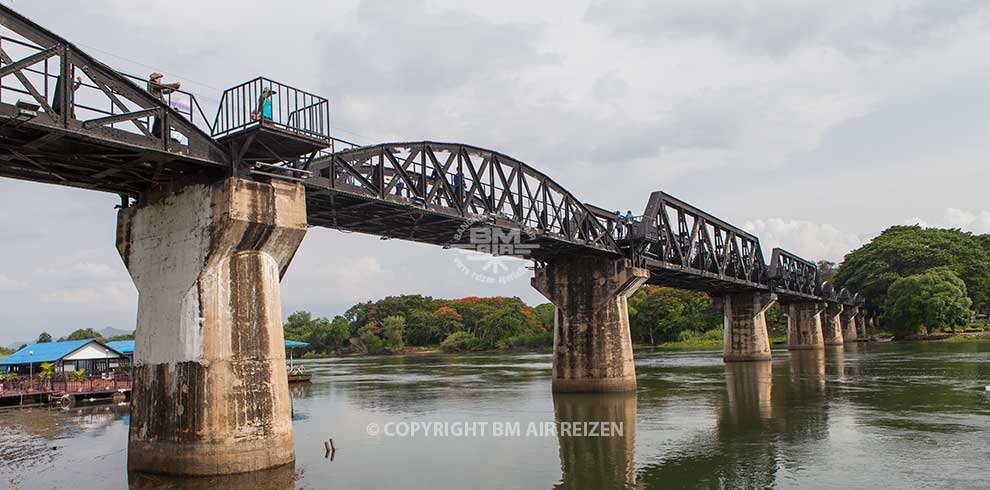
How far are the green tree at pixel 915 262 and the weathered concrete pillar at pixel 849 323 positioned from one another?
237 inches

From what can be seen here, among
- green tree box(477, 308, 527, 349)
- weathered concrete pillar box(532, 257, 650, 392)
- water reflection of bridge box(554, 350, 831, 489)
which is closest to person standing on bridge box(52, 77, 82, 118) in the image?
water reflection of bridge box(554, 350, 831, 489)

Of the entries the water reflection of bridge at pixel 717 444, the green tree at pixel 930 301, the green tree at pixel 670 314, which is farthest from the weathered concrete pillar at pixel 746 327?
the green tree at pixel 670 314

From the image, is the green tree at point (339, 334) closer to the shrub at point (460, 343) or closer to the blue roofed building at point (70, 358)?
the shrub at point (460, 343)

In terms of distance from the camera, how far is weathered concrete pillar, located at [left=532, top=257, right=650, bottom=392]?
45.4 metres

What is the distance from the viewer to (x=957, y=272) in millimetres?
124312

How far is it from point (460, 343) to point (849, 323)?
77849mm

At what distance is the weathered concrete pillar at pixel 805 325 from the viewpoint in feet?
358

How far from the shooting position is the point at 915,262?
130875 millimetres

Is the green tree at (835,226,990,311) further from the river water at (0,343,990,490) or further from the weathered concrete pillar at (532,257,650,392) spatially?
the weathered concrete pillar at (532,257,650,392)

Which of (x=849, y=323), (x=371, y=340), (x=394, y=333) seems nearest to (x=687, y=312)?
(x=849, y=323)

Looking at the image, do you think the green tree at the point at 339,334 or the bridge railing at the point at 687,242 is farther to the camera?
the green tree at the point at 339,334

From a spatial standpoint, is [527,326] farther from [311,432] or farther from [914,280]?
[311,432]

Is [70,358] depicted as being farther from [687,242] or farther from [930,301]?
[930,301]

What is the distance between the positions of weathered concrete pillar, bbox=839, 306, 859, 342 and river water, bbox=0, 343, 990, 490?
84.2 meters
